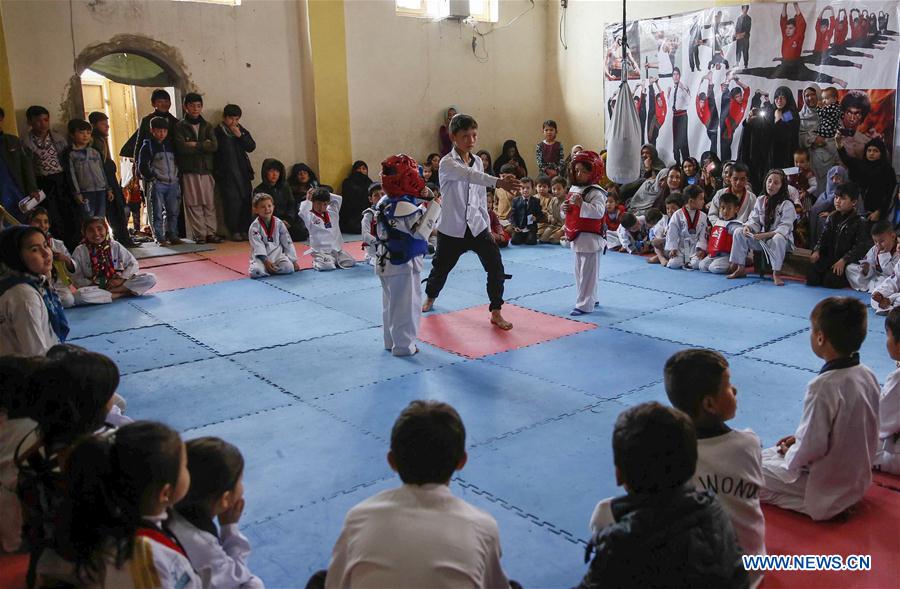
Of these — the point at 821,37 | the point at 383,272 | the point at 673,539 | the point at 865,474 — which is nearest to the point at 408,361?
the point at 383,272

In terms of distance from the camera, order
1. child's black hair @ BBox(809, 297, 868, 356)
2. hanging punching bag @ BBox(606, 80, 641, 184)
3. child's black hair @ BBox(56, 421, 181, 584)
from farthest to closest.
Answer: hanging punching bag @ BBox(606, 80, 641, 184)
child's black hair @ BBox(809, 297, 868, 356)
child's black hair @ BBox(56, 421, 181, 584)

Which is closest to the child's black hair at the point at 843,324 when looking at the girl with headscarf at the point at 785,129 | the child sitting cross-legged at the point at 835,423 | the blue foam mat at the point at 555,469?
the child sitting cross-legged at the point at 835,423

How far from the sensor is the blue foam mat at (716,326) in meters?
5.76

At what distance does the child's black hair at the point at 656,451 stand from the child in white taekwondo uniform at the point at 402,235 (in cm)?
348

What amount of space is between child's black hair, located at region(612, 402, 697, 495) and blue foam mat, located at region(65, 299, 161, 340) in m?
5.46

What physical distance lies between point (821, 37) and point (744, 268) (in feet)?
10.4

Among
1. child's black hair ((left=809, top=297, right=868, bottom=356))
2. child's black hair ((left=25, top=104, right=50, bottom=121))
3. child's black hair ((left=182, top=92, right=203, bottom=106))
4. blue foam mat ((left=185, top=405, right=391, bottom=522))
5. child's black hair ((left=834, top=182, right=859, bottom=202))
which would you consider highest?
child's black hair ((left=182, top=92, right=203, bottom=106))

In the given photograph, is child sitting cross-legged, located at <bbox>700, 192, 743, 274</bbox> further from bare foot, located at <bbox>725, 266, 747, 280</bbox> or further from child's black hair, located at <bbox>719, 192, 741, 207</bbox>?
bare foot, located at <bbox>725, 266, 747, 280</bbox>

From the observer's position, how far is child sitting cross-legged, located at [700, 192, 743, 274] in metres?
8.13

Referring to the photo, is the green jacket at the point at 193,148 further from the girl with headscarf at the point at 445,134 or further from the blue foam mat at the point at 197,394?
the blue foam mat at the point at 197,394

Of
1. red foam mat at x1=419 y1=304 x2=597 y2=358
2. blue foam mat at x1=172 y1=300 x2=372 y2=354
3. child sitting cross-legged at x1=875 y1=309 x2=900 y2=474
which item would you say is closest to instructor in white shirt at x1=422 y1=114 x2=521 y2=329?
red foam mat at x1=419 y1=304 x2=597 y2=358

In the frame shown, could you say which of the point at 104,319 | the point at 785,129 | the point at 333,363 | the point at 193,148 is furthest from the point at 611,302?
the point at 193,148

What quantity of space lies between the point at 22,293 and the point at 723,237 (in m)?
6.68

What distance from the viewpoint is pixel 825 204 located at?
820 cm
